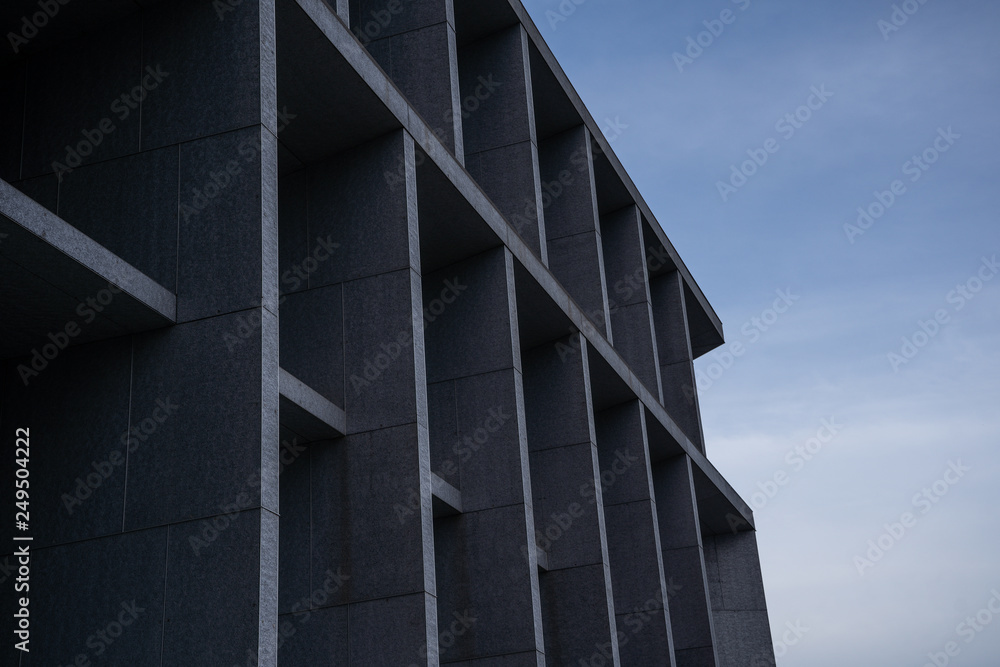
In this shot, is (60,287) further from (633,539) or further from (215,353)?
(633,539)

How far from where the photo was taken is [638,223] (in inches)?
1253

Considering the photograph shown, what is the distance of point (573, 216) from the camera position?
27562 millimetres

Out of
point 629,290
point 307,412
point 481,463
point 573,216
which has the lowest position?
point 307,412

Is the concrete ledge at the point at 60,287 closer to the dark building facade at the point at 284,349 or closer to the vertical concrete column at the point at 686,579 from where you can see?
the dark building facade at the point at 284,349

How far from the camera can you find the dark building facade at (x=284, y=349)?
1088 centimetres

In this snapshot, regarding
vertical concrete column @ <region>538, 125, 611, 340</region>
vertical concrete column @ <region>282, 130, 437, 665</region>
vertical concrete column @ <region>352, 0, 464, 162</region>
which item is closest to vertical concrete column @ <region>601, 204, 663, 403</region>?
vertical concrete column @ <region>538, 125, 611, 340</region>

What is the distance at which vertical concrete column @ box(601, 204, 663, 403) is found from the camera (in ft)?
101

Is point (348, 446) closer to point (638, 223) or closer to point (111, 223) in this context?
point (111, 223)

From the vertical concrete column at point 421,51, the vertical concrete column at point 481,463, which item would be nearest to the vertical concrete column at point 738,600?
the vertical concrete column at point 481,463

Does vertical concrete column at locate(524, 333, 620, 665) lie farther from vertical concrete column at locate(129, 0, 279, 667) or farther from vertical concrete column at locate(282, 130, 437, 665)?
vertical concrete column at locate(129, 0, 279, 667)

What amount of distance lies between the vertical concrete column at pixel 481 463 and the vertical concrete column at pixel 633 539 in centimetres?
742

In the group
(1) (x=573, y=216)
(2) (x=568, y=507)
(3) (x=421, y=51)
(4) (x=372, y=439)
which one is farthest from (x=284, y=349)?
(1) (x=573, y=216)

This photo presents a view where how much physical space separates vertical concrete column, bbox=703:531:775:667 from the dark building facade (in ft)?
42.0

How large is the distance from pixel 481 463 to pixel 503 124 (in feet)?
27.7
